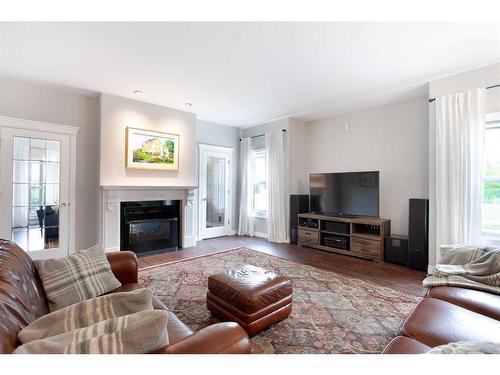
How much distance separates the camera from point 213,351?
0.88 m

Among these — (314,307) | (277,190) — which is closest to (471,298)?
(314,307)

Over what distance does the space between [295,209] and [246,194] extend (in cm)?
132

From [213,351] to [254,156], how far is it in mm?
5045

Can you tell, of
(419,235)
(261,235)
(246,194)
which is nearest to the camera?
(419,235)

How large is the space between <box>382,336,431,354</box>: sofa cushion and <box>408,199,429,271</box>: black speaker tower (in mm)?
2705

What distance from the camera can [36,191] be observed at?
354 centimetres

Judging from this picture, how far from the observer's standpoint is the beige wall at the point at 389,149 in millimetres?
3834

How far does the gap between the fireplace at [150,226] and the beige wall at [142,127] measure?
40 centimetres

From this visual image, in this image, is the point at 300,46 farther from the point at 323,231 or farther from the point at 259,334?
the point at 323,231

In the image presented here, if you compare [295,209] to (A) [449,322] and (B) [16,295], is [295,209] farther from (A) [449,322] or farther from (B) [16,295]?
(B) [16,295]

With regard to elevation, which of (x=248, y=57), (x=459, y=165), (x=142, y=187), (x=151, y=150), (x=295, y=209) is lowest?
(x=295, y=209)

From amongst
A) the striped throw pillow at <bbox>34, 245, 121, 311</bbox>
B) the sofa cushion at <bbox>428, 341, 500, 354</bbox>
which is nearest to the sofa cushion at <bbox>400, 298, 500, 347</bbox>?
the sofa cushion at <bbox>428, 341, 500, 354</bbox>

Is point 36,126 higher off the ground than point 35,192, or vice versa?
point 36,126

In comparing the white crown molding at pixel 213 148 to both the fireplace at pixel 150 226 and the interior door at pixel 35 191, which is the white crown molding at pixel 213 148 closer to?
the fireplace at pixel 150 226
